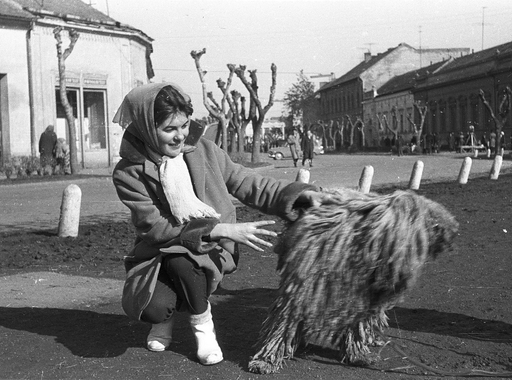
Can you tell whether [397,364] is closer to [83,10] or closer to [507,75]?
[83,10]

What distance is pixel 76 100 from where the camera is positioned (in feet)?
107

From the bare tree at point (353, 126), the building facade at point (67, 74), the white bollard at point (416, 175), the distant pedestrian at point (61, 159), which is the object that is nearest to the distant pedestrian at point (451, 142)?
the bare tree at point (353, 126)

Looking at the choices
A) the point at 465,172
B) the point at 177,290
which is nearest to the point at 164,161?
the point at 177,290

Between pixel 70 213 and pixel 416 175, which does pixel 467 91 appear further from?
pixel 70 213

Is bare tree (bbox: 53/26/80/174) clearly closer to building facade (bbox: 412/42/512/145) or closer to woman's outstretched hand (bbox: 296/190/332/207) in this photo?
woman's outstretched hand (bbox: 296/190/332/207)

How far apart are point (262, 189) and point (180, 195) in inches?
17.8

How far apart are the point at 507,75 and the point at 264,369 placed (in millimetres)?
58036

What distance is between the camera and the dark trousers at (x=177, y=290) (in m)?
3.92

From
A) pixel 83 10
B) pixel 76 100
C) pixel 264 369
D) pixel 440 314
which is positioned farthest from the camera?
pixel 83 10

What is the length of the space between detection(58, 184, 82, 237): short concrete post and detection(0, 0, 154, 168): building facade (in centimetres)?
2181

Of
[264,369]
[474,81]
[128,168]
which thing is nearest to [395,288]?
[264,369]

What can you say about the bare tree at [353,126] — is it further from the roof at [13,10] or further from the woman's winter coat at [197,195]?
the woman's winter coat at [197,195]

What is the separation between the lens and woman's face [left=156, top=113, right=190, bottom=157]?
3.97 meters

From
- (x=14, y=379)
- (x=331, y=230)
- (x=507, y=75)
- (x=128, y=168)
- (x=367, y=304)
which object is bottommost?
(x=14, y=379)
